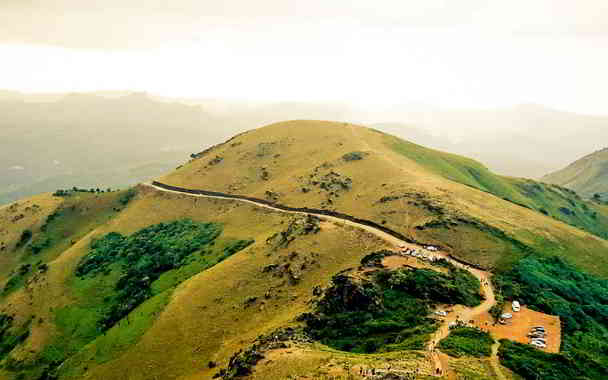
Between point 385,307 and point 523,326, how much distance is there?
22.2 meters

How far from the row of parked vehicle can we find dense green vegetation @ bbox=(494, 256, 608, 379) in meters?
2.71

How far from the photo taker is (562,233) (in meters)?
122

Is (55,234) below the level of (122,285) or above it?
below

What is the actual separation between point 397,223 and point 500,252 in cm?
2543

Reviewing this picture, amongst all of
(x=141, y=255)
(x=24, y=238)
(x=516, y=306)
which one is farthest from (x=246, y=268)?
(x=24, y=238)

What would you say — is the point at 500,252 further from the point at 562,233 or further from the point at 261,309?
the point at 261,309

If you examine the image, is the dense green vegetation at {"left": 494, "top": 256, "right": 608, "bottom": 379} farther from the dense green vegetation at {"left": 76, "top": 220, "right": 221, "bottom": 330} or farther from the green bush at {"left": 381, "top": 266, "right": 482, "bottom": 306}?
the dense green vegetation at {"left": 76, "top": 220, "right": 221, "bottom": 330}

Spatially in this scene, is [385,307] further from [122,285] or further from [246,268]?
[122,285]

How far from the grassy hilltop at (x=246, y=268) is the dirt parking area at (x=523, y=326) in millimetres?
4438

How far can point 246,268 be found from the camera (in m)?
111

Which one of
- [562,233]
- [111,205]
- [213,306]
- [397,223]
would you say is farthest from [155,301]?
[562,233]

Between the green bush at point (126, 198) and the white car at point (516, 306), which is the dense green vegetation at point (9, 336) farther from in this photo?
the white car at point (516, 306)

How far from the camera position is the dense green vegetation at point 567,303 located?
6394 cm

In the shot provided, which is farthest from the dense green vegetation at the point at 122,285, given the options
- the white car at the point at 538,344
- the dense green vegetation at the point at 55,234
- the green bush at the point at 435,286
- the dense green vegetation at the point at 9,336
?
the white car at the point at 538,344
